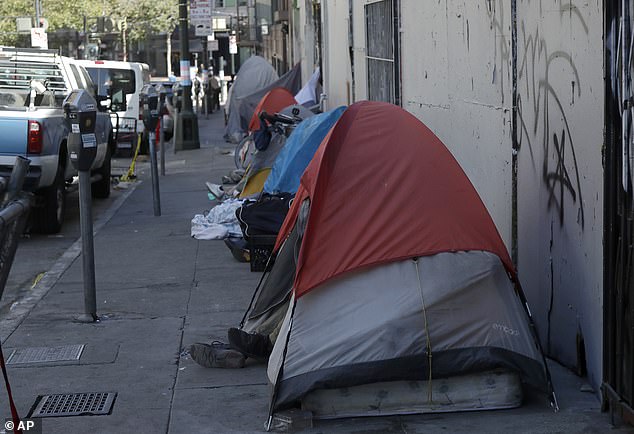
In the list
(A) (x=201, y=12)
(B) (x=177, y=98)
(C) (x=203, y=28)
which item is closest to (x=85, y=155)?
(B) (x=177, y=98)

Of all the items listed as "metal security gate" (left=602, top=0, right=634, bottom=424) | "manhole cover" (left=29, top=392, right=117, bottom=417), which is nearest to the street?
"manhole cover" (left=29, top=392, right=117, bottom=417)

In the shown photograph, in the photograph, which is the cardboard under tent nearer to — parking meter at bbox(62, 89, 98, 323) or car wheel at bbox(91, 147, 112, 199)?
parking meter at bbox(62, 89, 98, 323)

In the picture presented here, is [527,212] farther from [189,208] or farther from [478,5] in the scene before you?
[189,208]

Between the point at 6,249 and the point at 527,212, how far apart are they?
3734 millimetres

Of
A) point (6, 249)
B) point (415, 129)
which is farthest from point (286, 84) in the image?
point (6, 249)

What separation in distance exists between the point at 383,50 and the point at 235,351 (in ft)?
22.9

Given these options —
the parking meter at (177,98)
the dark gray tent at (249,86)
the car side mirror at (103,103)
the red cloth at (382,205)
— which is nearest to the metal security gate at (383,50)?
the car side mirror at (103,103)

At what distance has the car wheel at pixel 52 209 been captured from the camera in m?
13.2

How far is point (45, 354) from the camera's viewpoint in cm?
739

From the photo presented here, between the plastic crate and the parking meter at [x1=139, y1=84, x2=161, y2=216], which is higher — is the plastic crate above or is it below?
below

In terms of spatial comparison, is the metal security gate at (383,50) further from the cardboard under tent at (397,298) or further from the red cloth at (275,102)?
the cardboard under tent at (397,298)

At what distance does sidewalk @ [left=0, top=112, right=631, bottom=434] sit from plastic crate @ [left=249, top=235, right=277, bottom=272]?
14 centimetres

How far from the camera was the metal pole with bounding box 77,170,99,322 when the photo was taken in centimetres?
818

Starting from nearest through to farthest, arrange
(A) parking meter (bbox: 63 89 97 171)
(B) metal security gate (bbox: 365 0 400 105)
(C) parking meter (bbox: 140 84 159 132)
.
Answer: (A) parking meter (bbox: 63 89 97 171) → (B) metal security gate (bbox: 365 0 400 105) → (C) parking meter (bbox: 140 84 159 132)
